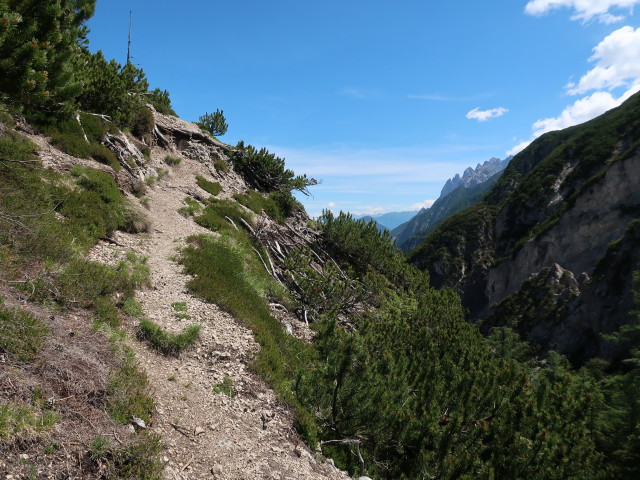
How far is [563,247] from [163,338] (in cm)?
11030

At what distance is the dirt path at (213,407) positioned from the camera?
224 inches

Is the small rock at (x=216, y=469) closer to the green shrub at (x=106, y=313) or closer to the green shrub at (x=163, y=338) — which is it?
the green shrub at (x=163, y=338)

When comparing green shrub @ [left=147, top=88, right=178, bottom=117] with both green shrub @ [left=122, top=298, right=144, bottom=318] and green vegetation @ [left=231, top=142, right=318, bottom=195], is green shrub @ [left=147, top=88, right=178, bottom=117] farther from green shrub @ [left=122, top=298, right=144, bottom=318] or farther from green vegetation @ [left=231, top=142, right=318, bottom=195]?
green shrub @ [left=122, top=298, right=144, bottom=318]

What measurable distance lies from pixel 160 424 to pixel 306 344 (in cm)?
783

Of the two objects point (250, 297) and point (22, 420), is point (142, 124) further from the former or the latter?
point (22, 420)

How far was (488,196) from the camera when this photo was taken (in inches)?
6959

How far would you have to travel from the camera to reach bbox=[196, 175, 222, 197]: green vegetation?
2347 cm

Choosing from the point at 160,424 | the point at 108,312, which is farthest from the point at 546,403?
the point at 108,312

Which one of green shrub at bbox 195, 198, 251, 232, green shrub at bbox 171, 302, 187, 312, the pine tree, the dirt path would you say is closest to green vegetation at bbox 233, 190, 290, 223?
green shrub at bbox 195, 198, 251, 232

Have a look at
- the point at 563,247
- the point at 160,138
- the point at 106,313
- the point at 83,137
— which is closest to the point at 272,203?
the point at 160,138

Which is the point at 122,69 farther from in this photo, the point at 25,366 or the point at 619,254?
the point at 619,254

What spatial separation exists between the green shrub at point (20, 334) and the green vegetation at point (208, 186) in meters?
18.8

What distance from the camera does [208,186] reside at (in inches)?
936

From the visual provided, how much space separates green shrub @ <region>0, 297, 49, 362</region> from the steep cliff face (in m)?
77.4
